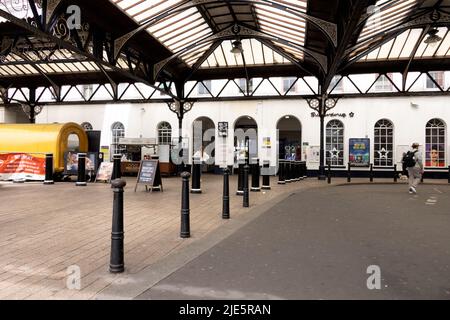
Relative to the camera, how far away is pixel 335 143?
839 inches

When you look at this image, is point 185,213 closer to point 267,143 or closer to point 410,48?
point 410,48

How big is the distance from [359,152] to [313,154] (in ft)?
8.49

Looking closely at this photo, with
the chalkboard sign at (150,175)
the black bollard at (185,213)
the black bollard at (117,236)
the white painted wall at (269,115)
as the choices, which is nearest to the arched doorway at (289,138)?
the white painted wall at (269,115)

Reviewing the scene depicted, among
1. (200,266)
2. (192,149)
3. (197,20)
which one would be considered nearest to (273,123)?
(192,149)

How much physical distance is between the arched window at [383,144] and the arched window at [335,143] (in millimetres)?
1889

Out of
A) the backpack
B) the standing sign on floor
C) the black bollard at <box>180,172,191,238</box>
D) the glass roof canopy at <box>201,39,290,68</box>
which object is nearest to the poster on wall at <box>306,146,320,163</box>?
the glass roof canopy at <box>201,39,290,68</box>

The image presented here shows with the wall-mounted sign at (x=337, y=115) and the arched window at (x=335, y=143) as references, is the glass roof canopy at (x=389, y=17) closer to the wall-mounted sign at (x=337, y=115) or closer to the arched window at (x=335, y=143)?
the wall-mounted sign at (x=337, y=115)

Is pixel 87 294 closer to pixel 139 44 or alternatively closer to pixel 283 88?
pixel 139 44

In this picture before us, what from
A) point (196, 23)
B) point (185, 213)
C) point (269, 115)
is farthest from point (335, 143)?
point (185, 213)

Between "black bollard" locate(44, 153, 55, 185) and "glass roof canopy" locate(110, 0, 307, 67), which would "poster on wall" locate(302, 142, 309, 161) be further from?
"black bollard" locate(44, 153, 55, 185)

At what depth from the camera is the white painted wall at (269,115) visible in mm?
20312

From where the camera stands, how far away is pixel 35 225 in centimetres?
583

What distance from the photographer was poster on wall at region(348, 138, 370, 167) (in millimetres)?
20688

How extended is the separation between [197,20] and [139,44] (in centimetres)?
248
